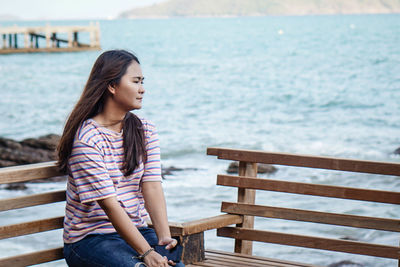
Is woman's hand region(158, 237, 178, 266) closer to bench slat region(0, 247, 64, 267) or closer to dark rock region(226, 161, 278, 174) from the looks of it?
bench slat region(0, 247, 64, 267)

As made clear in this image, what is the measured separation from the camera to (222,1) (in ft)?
616

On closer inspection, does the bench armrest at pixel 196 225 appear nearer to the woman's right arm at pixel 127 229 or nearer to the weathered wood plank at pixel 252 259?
the weathered wood plank at pixel 252 259

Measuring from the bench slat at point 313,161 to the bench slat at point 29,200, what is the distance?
40.7 inches

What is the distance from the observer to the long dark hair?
9.23 ft

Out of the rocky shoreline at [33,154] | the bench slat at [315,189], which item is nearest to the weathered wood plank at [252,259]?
the bench slat at [315,189]

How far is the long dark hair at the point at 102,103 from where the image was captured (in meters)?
2.81

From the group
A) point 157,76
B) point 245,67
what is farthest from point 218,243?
point 245,67

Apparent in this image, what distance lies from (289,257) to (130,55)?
4404 mm

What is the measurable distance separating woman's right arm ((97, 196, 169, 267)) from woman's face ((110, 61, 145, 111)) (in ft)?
1.44

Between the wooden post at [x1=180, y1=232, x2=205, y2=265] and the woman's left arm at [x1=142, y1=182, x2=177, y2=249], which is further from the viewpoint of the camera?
the wooden post at [x1=180, y1=232, x2=205, y2=265]

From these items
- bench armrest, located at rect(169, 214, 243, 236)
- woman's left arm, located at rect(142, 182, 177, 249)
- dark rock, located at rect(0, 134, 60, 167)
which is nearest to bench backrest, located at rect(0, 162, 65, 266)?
woman's left arm, located at rect(142, 182, 177, 249)

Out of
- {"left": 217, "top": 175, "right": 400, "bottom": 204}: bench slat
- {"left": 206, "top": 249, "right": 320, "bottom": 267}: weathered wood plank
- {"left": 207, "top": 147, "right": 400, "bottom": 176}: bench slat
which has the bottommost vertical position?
{"left": 206, "top": 249, "right": 320, "bottom": 267}: weathered wood plank

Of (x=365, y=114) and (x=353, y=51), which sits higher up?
(x=353, y=51)

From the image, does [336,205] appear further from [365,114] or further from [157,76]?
[157,76]
